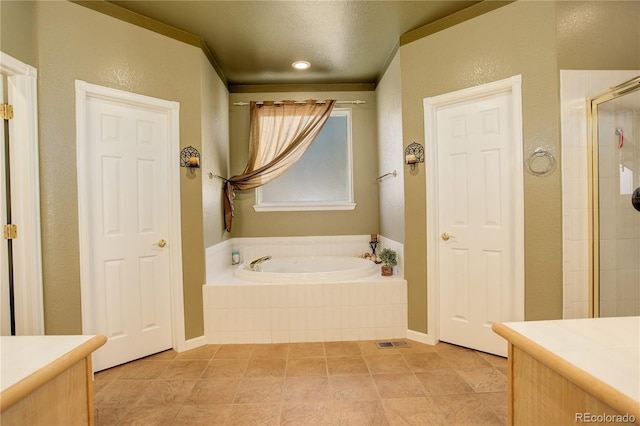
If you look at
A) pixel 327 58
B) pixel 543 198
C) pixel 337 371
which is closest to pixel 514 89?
pixel 543 198

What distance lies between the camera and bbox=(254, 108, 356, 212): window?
409 cm

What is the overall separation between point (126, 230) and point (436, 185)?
2.48m

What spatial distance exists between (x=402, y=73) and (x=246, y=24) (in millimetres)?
1369

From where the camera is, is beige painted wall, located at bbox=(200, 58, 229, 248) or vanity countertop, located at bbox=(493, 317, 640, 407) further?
beige painted wall, located at bbox=(200, 58, 229, 248)

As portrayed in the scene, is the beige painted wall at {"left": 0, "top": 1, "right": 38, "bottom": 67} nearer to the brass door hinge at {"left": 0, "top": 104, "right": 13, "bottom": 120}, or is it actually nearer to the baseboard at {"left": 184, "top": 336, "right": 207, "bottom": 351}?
the brass door hinge at {"left": 0, "top": 104, "right": 13, "bottom": 120}

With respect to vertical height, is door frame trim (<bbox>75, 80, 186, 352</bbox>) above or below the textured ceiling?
below

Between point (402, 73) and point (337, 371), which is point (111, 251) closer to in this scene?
point (337, 371)

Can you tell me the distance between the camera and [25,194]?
201 cm

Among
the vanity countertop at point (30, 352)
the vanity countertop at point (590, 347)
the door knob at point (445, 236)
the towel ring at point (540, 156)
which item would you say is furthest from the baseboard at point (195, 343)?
the towel ring at point (540, 156)

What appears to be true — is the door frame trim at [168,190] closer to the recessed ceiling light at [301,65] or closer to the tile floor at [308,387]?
the tile floor at [308,387]

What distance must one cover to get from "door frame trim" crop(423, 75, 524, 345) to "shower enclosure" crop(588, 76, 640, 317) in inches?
16.7

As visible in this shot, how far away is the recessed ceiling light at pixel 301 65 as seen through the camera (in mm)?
3351

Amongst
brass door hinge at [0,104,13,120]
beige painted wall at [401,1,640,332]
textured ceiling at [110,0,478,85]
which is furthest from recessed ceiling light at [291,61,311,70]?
brass door hinge at [0,104,13,120]

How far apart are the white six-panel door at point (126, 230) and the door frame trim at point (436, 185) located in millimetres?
2154
